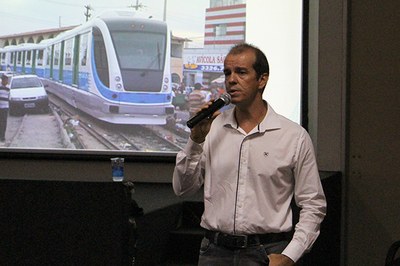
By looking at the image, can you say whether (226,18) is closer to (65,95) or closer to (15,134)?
(65,95)

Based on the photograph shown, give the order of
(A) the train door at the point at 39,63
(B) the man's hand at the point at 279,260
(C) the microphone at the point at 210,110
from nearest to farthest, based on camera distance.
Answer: (B) the man's hand at the point at 279,260 < (C) the microphone at the point at 210,110 < (A) the train door at the point at 39,63

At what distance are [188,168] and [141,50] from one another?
2.68m

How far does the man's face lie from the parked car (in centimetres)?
295

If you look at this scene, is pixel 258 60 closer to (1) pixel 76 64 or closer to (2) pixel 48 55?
(1) pixel 76 64

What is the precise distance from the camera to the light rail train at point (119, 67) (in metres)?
4.69

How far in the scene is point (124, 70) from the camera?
470cm

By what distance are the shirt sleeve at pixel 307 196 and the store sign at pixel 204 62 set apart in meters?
2.63

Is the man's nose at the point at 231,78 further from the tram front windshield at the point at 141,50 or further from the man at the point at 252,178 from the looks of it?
the tram front windshield at the point at 141,50

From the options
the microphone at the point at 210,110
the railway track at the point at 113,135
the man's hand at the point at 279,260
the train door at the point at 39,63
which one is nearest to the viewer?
the man's hand at the point at 279,260

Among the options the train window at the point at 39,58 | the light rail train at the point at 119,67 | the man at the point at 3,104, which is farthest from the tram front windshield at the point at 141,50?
the man at the point at 3,104

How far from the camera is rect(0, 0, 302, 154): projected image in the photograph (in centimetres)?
468

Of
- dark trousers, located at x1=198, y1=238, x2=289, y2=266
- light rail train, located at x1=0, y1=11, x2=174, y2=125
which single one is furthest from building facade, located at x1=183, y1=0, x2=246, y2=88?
dark trousers, located at x1=198, y1=238, x2=289, y2=266

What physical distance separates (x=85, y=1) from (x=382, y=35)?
2.28 meters

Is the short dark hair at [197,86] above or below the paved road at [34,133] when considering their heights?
above
